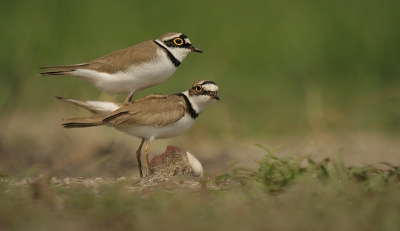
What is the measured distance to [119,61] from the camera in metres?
5.42

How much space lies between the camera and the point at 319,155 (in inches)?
265

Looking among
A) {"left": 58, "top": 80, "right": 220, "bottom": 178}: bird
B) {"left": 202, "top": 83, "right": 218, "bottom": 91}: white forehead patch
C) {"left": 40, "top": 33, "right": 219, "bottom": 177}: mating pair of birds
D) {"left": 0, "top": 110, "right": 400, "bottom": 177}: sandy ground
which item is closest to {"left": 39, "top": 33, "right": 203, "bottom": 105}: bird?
{"left": 40, "top": 33, "right": 219, "bottom": 177}: mating pair of birds

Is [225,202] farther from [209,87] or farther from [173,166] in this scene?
[209,87]

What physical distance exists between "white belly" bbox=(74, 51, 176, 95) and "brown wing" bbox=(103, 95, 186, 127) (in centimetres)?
18

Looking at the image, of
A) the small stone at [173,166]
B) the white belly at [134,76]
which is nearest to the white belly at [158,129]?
the small stone at [173,166]

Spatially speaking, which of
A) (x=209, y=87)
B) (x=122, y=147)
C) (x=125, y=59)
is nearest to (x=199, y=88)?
(x=209, y=87)

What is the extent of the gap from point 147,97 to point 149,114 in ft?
0.81

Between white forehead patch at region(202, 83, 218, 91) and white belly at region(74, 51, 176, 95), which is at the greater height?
white belly at region(74, 51, 176, 95)

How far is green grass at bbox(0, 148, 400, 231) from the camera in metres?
3.72

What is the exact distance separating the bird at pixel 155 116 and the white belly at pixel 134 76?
0.42 feet

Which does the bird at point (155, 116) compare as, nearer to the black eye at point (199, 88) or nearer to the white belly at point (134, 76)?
the black eye at point (199, 88)

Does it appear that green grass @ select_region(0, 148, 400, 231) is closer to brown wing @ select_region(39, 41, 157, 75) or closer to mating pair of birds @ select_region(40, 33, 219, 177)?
mating pair of birds @ select_region(40, 33, 219, 177)

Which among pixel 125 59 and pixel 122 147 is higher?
pixel 125 59

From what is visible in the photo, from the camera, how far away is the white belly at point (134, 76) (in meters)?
5.28
